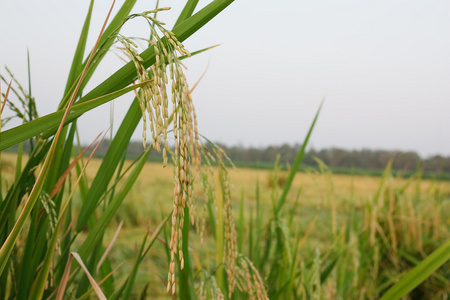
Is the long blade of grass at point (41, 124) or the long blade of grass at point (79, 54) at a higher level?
the long blade of grass at point (79, 54)

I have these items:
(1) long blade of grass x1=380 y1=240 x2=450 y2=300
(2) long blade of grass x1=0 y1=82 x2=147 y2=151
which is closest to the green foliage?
(2) long blade of grass x1=0 y1=82 x2=147 y2=151

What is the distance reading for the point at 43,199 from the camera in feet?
2.07

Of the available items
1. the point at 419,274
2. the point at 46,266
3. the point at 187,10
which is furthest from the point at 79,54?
the point at 419,274

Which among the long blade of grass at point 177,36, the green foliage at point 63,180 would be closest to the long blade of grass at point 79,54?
the green foliage at point 63,180

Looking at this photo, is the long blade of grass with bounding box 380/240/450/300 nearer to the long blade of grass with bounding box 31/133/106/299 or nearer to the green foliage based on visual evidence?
the green foliage

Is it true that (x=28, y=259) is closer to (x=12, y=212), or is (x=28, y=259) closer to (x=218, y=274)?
(x=12, y=212)

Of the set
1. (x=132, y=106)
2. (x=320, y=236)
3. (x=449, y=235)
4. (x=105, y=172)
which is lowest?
(x=320, y=236)

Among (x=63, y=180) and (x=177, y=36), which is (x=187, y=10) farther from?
(x=63, y=180)

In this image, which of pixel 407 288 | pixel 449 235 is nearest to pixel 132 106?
pixel 407 288

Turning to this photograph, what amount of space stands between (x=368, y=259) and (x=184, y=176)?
6.38ft

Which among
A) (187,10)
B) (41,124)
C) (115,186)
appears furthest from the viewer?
(115,186)

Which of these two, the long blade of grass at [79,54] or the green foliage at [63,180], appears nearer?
the green foliage at [63,180]

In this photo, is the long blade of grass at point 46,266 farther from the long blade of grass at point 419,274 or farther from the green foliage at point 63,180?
the long blade of grass at point 419,274

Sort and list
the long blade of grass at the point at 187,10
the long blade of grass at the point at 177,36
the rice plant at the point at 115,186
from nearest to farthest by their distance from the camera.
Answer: the rice plant at the point at 115,186 → the long blade of grass at the point at 177,36 → the long blade of grass at the point at 187,10
